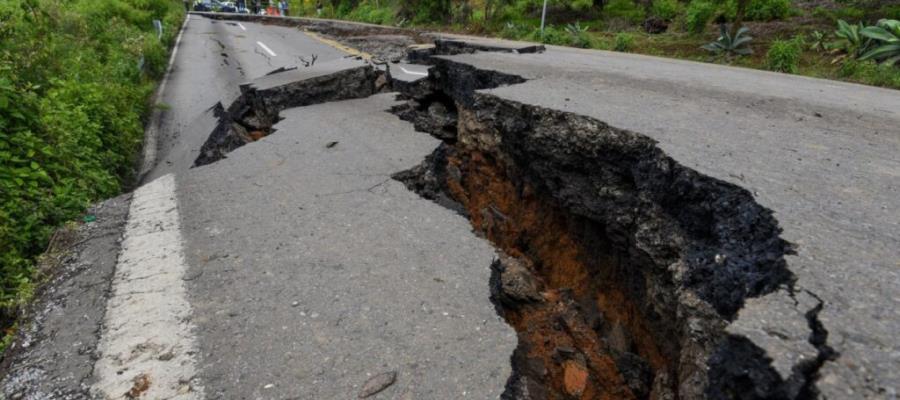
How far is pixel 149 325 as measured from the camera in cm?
201

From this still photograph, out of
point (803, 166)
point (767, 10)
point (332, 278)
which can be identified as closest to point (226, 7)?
point (767, 10)

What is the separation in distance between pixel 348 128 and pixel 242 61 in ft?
31.5

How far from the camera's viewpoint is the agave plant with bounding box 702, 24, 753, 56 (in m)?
9.86

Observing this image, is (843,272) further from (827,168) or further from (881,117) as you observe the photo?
(881,117)

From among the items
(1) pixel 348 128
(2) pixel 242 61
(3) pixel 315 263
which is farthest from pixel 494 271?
(2) pixel 242 61

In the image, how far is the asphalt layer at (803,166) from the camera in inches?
51.5

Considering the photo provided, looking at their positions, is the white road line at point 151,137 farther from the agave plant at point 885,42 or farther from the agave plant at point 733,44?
the agave plant at point 885,42

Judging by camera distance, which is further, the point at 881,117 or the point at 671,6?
the point at 671,6

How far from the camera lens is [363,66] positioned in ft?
20.9

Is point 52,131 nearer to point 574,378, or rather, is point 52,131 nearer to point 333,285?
point 333,285

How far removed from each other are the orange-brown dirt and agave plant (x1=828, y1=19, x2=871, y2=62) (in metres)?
8.43

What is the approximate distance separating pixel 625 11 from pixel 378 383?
16.7 m

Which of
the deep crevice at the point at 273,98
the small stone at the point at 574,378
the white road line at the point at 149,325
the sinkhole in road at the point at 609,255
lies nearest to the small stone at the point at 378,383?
the sinkhole in road at the point at 609,255

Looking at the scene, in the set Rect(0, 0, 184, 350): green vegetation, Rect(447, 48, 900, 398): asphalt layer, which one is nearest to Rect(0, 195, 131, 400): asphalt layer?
Rect(0, 0, 184, 350): green vegetation
